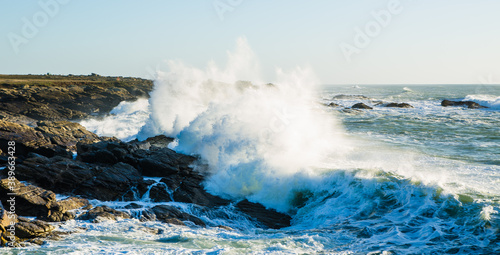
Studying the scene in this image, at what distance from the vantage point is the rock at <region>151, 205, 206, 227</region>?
8.78 meters

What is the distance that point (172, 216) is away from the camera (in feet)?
29.5

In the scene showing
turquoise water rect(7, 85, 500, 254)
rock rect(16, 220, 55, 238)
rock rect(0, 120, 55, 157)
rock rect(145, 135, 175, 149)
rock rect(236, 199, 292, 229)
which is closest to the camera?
rock rect(16, 220, 55, 238)

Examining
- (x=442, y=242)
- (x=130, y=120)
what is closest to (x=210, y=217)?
(x=442, y=242)

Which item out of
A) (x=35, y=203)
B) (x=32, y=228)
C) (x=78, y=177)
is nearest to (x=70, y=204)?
(x=35, y=203)

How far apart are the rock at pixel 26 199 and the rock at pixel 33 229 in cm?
66

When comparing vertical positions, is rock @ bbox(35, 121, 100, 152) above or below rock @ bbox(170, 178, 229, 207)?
above

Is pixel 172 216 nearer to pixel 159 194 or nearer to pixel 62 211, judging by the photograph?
pixel 159 194

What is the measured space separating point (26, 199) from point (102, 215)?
5.37 ft

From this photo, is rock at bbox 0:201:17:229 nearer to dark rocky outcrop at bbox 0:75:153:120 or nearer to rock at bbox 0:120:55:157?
rock at bbox 0:120:55:157

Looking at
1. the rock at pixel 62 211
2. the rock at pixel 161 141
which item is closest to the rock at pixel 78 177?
the rock at pixel 62 211

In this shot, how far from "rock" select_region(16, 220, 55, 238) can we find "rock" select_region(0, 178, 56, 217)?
66 cm

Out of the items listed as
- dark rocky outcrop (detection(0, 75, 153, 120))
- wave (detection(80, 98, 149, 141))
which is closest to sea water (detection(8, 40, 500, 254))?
wave (detection(80, 98, 149, 141))

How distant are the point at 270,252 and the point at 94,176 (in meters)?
→ 6.13

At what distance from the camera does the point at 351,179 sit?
11.0 meters
